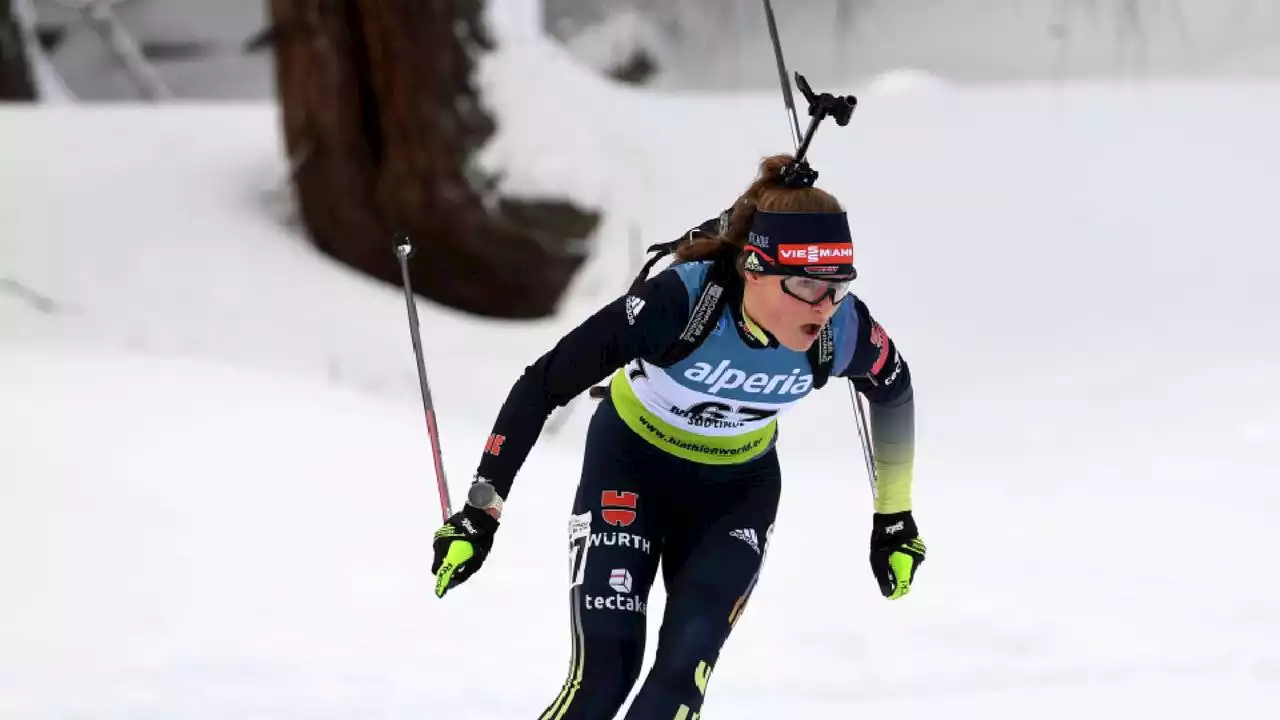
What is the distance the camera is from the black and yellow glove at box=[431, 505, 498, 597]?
2.95 meters

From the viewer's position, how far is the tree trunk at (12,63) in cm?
1360

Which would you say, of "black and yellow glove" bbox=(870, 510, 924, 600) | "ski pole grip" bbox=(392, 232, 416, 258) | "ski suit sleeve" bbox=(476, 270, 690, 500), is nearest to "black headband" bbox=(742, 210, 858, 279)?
"ski suit sleeve" bbox=(476, 270, 690, 500)

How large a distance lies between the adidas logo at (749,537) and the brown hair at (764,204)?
617mm

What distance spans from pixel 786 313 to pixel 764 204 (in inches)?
9.7

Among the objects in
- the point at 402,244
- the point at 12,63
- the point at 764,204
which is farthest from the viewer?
the point at 12,63

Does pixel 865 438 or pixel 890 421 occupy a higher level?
pixel 890 421

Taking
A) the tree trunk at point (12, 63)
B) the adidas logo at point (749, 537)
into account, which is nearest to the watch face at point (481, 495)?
the adidas logo at point (749, 537)

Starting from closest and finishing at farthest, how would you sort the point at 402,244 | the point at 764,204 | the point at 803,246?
the point at 803,246, the point at 764,204, the point at 402,244

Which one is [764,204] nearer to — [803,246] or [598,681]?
[803,246]

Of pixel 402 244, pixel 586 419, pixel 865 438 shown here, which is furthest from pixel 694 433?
pixel 586 419

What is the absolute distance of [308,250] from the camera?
9430 millimetres

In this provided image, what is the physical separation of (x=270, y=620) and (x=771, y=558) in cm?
231

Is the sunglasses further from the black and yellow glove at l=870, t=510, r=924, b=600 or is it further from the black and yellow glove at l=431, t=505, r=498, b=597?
the black and yellow glove at l=431, t=505, r=498, b=597

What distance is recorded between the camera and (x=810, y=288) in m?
2.92
